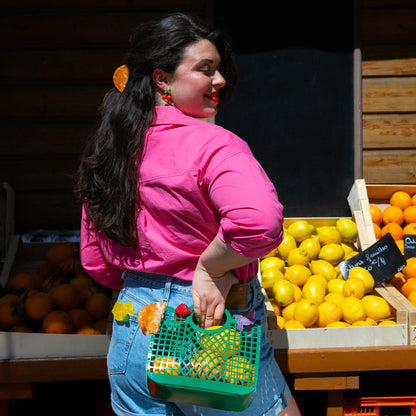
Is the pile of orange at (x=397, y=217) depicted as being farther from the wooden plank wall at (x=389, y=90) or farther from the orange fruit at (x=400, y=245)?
the wooden plank wall at (x=389, y=90)

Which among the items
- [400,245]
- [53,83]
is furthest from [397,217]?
[53,83]

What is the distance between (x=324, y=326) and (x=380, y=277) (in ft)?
1.55

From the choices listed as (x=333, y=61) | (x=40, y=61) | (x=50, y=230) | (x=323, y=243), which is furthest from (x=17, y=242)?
(x=333, y=61)

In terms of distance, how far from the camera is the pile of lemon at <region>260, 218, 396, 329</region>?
2535mm

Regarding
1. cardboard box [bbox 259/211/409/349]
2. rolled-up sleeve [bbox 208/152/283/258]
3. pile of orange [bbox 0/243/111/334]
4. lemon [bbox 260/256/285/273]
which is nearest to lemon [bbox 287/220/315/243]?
lemon [bbox 260/256/285/273]

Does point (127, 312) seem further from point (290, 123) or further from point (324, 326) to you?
point (290, 123)

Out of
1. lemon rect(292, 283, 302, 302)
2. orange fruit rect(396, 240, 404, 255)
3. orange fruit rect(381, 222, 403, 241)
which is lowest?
lemon rect(292, 283, 302, 302)

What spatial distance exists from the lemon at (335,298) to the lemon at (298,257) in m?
0.35

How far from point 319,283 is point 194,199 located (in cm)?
166

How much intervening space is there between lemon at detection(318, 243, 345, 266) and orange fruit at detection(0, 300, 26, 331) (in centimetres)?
175

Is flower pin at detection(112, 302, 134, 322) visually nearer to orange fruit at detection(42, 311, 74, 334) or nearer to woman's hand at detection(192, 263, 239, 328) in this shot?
woman's hand at detection(192, 263, 239, 328)

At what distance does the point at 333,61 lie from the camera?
3564 mm

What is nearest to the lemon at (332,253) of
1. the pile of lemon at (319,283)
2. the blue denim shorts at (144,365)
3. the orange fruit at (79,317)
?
the pile of lemon at (319,283)

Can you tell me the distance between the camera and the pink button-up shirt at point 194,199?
122 cm
